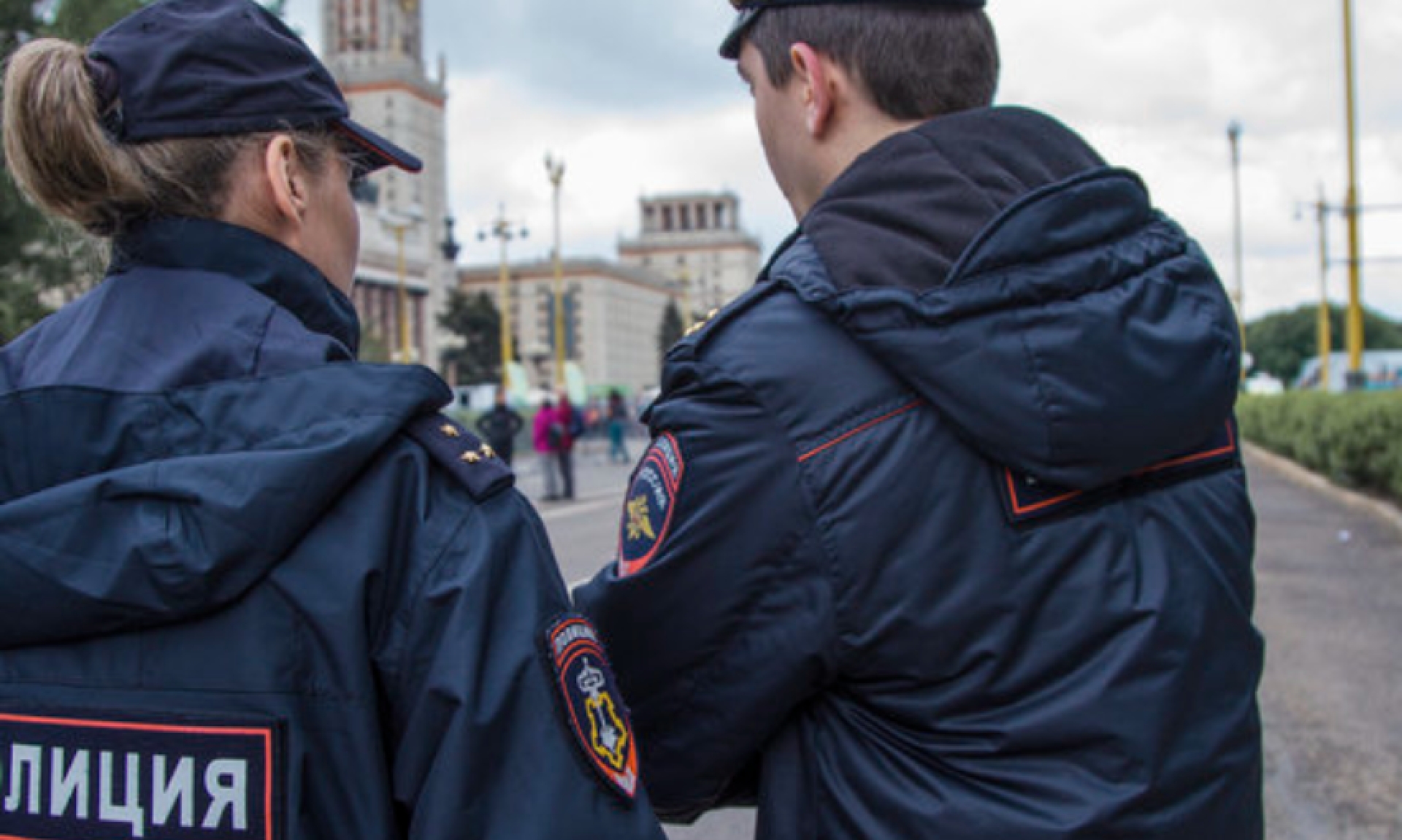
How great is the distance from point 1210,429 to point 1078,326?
237 millimetres

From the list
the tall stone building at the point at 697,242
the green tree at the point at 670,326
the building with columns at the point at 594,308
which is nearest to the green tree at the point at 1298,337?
the green tree at the point at 670,326

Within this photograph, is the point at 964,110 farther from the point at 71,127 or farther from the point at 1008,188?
the point at 71,127

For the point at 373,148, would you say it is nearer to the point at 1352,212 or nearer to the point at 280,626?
the point at 280,626

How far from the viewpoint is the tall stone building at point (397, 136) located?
97.3m

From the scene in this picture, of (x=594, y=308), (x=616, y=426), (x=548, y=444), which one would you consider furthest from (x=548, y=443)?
(x=594, y=308)

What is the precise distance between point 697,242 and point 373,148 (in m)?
149

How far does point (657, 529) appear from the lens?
138cm

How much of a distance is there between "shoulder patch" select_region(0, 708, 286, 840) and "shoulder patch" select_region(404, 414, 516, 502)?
0.94 feet

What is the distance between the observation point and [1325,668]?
627 cm

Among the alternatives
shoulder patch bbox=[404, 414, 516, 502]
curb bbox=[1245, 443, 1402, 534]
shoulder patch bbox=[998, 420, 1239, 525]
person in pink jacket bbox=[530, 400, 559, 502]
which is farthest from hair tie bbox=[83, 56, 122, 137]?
person in pink jacket bbox=[530, 400, 559, 502]

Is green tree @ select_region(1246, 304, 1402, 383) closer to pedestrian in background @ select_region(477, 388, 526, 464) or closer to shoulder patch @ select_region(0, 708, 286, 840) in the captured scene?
pedestrian in background @ select_region(477, 388, 526, 464)

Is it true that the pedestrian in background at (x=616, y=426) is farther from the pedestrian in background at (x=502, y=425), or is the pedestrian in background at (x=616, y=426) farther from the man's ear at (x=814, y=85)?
the man's ear at (x=814, y=85)

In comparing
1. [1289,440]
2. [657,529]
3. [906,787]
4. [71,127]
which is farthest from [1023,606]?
[1289,440]

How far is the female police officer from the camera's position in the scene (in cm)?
112
